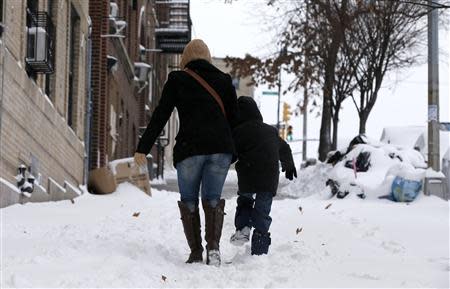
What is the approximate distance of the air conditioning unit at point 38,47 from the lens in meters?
11.3

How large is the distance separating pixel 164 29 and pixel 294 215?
24725mm

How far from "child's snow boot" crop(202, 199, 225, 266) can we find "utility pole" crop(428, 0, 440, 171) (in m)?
10.2

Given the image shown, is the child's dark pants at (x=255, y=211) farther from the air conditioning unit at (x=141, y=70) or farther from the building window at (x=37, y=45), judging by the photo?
the air conditioning unit at (x=141, y=70)

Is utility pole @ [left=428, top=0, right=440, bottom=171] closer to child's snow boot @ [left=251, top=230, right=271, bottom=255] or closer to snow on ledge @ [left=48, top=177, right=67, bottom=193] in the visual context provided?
snow on ledge @ [left=48, top=177, right=67, bottom=193]

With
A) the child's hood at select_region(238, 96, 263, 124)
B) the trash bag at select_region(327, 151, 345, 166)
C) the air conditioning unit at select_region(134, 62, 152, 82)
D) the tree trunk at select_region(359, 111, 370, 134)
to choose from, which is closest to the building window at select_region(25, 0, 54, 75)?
the child's hood at select_region(238, 96, 263, 124)

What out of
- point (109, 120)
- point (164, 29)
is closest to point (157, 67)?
point (164, 29)

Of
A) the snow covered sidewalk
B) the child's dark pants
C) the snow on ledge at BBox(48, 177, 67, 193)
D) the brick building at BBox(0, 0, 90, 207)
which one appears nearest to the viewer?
the snow covered sidewalk

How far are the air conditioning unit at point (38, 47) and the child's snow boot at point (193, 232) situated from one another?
6.10 m

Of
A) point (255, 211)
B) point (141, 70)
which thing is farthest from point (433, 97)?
point (141, 70)

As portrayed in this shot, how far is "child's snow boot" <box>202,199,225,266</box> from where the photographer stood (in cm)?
577

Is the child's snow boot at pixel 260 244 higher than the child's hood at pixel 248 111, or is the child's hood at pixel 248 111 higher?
the child's hood at pixel 248 111

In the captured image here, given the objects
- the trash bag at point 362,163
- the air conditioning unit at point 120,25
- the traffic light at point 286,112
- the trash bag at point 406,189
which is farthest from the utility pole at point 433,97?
the traffic light at point 286,112

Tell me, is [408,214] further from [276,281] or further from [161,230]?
[276,281]

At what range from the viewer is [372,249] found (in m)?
7.60
